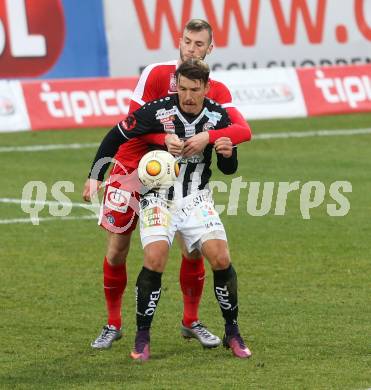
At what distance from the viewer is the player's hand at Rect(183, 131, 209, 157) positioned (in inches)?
343

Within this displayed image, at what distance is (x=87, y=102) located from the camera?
21.8m

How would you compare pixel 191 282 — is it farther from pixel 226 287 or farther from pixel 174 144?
pixel 174 144

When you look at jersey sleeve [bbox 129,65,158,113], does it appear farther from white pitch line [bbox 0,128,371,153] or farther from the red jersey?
white pitch line [bbox 0,128,371,153]

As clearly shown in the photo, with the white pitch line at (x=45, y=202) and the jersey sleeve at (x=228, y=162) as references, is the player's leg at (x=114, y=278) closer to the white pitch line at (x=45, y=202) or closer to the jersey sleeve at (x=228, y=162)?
the jersey sleeve at (x=228, y=162)

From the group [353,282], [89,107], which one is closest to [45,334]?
[353,282]

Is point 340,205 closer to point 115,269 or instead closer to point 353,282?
point 353,282

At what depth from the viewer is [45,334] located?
31.9 feet

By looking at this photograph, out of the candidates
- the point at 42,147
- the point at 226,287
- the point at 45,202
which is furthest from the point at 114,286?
the point at 42,147

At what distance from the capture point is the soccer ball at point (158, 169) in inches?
341

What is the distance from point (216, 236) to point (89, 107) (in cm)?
1318

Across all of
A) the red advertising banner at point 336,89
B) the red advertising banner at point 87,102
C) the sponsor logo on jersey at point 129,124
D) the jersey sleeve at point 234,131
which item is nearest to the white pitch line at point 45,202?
the red advertising banner at point 87,102

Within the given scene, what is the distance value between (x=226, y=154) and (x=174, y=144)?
0.41m

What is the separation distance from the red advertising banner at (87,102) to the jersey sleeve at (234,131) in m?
12.4

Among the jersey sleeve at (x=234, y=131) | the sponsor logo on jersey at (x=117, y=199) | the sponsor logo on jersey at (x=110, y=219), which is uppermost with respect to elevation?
the jersey sleeve at (x=234, y=131)
